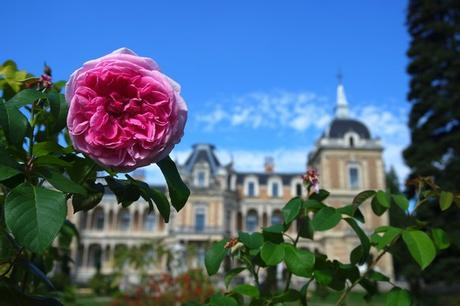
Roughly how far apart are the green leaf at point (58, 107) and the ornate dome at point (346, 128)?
3547cm

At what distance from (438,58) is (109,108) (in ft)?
74.5

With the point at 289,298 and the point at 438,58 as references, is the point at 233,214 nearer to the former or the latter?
the point at 438,58

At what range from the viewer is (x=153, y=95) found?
3.27ft

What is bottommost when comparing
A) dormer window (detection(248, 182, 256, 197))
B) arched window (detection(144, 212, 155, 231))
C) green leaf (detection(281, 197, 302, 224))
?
green leaf (detection(281, 197, 302, 224))

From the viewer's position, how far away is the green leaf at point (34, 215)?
2.74 ft

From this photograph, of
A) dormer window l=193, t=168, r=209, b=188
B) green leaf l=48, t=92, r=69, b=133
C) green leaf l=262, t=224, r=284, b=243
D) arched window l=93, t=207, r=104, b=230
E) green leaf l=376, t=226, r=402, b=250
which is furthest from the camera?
arched window l=93, t=207, r=104, b=230

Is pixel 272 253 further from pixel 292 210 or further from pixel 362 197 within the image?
pixel 362 197

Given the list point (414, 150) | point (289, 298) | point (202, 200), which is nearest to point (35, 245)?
point (289, 298)

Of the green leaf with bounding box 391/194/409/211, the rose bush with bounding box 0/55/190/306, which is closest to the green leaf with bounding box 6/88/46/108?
the rose bush with bounding box 0/55/190/306

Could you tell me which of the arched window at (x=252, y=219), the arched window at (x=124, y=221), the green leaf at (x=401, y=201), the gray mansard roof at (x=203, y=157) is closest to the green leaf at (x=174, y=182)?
the green leaf at (x=401, y=201)

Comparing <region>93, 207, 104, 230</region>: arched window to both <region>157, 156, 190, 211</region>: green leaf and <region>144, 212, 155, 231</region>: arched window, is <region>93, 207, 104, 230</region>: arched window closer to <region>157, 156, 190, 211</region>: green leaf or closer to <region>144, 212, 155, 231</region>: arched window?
<region>144, 212, 155, 231</region>: arched window

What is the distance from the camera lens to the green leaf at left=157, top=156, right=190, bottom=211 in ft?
3.58

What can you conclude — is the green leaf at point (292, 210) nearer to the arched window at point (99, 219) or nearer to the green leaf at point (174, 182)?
the green leaf at point (174, 182)

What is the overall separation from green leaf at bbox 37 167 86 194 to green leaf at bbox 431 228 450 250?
3.52 ft
